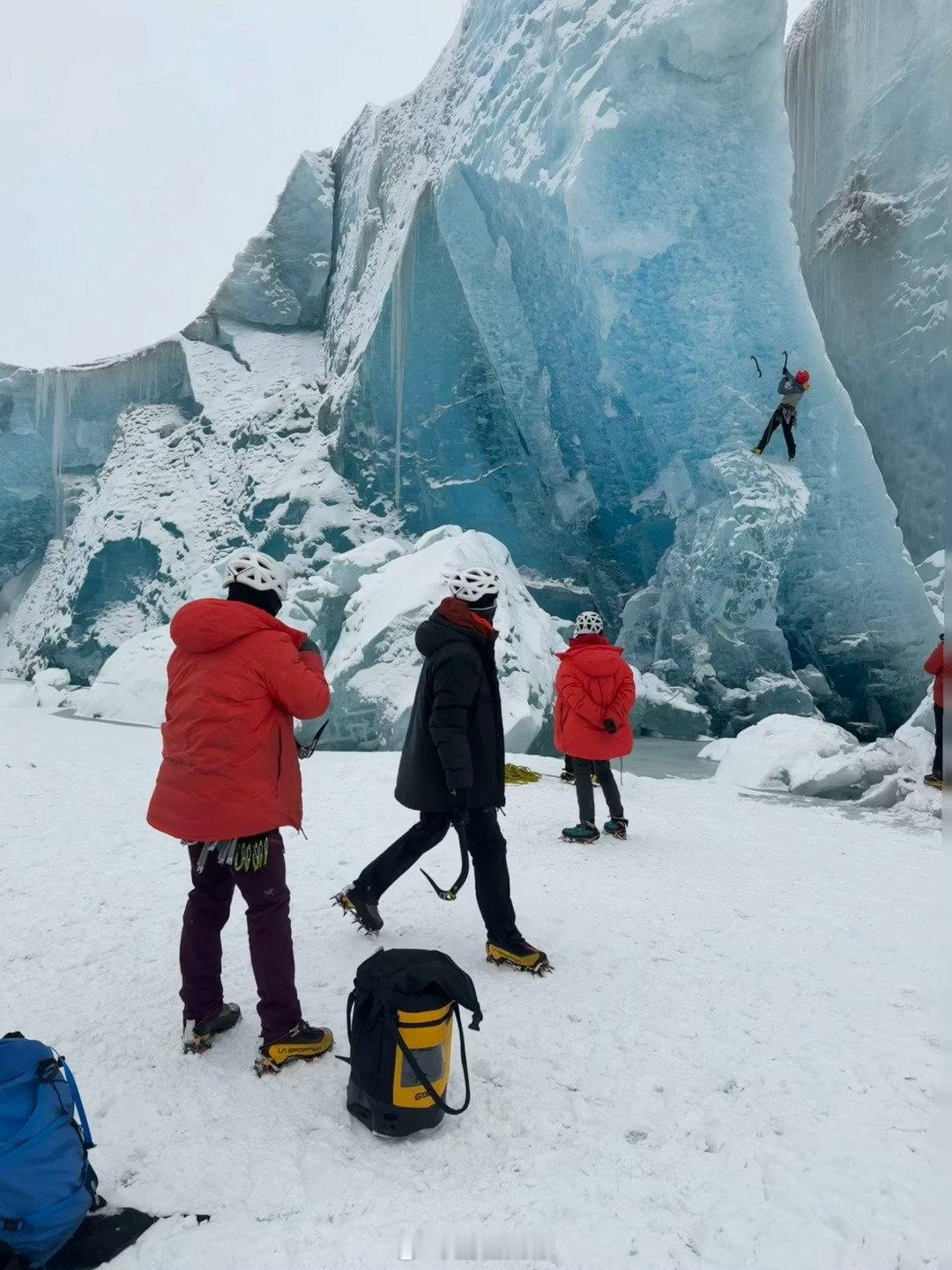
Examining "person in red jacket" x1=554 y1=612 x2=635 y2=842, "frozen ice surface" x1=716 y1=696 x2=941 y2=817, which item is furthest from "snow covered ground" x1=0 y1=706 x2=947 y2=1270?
"frozen ice surface" x1=716 y1=696 x2=941 y2=817

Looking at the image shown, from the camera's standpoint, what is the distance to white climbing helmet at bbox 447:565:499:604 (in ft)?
10.0

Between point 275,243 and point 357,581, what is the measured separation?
15432 mm

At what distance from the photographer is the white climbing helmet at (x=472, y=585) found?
306cm

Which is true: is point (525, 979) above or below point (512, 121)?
below

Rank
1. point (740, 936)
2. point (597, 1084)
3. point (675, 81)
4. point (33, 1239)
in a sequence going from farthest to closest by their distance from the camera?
point (675, 81) → point (740, 936) → point (597, 1084) → point (33, 1239)

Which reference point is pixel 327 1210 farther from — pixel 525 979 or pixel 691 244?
pixel 691 244

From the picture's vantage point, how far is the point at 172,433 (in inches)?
950

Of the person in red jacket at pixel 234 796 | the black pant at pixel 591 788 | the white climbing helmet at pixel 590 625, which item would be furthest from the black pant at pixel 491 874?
the white climbing helmet at pixel 590 625

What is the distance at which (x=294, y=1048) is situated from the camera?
2.19m

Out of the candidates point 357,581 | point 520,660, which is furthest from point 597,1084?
point 357,581

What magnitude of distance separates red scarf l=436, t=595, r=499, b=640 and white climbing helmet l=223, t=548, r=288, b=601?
72cm

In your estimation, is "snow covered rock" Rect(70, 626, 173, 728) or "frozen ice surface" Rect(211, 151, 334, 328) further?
"frozen ice surface" Rect(211, 151, 334, 328)

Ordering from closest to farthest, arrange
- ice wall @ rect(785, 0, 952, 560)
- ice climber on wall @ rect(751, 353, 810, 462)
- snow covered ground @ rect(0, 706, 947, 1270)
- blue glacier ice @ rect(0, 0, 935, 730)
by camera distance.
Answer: snow covered ground @ rect(0, 706, 947, 1270)
ice climber on wall @ rect(751, 353, 810, 462)
blue glacier ice @ rect(0, 0, 935, 730)
ice wall @ rect(785, 0, 952, 560)

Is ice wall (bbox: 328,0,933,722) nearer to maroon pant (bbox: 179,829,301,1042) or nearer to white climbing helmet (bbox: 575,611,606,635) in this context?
white climbing helmet (bbox: 575,611,606,635)
